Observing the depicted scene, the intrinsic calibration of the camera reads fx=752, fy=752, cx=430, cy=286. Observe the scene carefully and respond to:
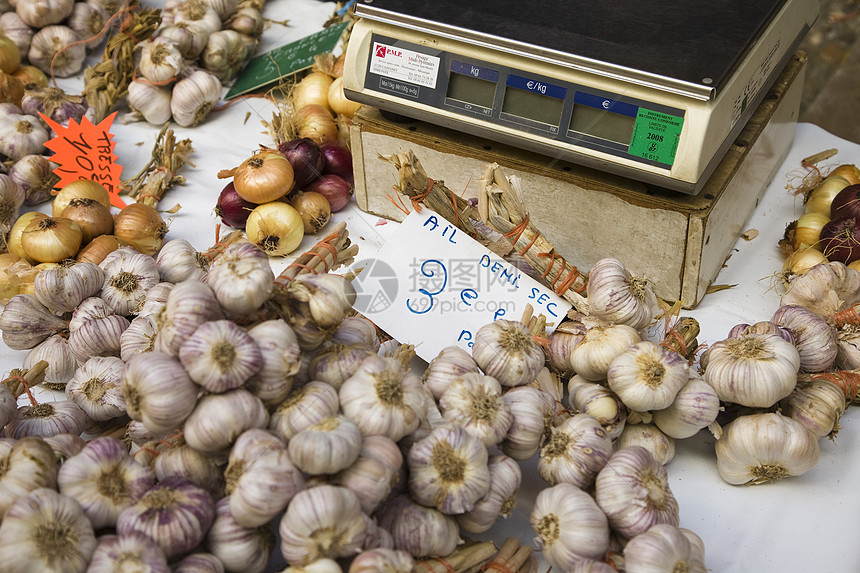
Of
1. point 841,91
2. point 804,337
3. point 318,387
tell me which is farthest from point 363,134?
point 841,91

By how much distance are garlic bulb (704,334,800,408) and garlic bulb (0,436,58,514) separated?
85 centimetres

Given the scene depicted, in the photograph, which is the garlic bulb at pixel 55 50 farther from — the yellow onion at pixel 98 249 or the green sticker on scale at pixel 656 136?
the green sticker on scale at pixel 656 136

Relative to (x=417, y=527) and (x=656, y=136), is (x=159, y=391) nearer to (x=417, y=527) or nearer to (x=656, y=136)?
(x=417, y=527)

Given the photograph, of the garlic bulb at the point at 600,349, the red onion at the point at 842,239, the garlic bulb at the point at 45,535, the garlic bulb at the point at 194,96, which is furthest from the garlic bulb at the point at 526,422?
the garlic bulb at the point at 194,96

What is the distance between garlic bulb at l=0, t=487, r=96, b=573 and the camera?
2.41 feet

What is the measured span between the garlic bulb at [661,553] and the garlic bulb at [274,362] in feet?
1.42

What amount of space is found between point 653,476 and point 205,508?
20.7 inches

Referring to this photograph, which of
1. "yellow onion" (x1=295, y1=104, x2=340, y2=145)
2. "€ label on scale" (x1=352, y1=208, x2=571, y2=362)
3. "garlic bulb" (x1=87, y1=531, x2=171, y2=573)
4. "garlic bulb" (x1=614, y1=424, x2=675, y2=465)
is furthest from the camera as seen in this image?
"yellow onion" (x1=295, y1=104, x2=340, y2=145)

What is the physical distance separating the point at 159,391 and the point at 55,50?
1.55 m

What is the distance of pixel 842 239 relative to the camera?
1.38 meters

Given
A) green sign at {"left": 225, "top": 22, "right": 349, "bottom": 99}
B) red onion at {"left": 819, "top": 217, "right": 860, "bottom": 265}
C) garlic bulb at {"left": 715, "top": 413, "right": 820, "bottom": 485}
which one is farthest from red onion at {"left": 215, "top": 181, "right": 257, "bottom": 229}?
red onion at {"left": 819, "top": 217, "right": 860, "bottom": 265}

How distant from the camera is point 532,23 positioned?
49.4 inches

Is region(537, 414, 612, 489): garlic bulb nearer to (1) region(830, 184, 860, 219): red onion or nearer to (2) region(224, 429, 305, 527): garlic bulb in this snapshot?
(2) region(224, 429, 305, 527): garlic bulb

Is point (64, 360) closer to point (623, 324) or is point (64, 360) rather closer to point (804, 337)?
point (623, 324)
